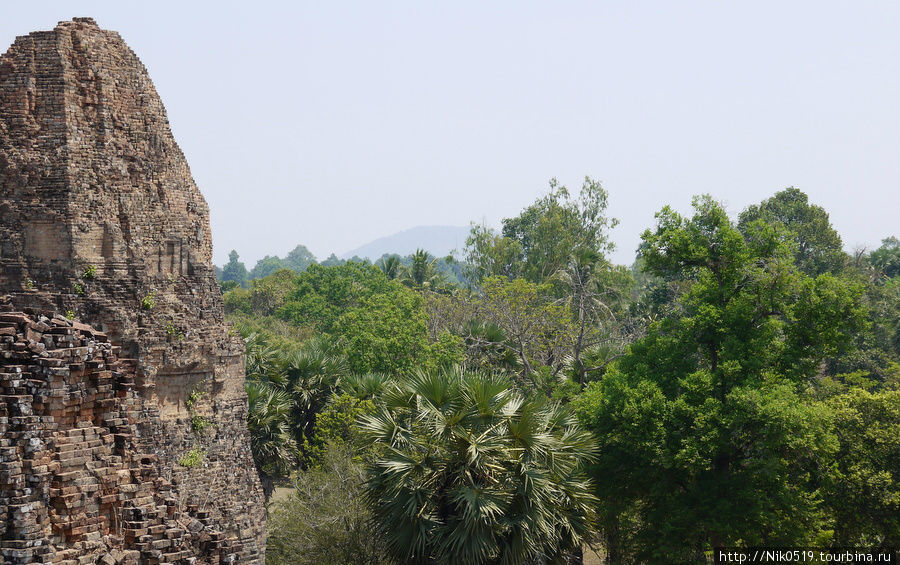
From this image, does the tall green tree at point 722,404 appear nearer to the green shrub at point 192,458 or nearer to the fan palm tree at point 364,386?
the fan palm tree at point 364,386

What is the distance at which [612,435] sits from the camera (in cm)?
1983

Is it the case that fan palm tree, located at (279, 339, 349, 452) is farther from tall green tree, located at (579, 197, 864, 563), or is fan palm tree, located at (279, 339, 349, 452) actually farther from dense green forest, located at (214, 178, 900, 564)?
tall green tree, located at (579, 197, 864, 563)

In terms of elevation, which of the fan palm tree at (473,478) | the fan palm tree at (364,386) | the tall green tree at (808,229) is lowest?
the fan palm tree at (473,478)

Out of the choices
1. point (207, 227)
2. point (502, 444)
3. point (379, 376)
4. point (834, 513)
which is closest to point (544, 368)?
point (379, 376)

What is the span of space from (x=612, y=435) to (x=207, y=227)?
10651 millimetres

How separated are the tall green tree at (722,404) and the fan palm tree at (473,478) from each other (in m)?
3.54

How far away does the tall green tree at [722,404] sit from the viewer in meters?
18.5

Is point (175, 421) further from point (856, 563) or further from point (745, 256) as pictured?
point (856, 563)

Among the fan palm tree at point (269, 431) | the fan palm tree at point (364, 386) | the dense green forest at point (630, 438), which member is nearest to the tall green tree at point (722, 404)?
the dense green forest at point (630, 438)

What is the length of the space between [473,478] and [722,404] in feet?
23.2

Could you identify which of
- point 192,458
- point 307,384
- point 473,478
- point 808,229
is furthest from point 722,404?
point 808,229

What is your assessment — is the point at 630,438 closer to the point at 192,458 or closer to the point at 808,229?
the point at 192,458

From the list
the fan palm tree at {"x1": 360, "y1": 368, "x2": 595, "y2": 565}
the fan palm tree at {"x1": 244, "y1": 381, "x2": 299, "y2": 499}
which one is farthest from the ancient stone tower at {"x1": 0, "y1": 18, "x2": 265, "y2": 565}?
the fan palm tree at {"x1": 244, "y1": 381, "x2": 299, "y2": 499}

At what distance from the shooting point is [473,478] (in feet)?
50.2
